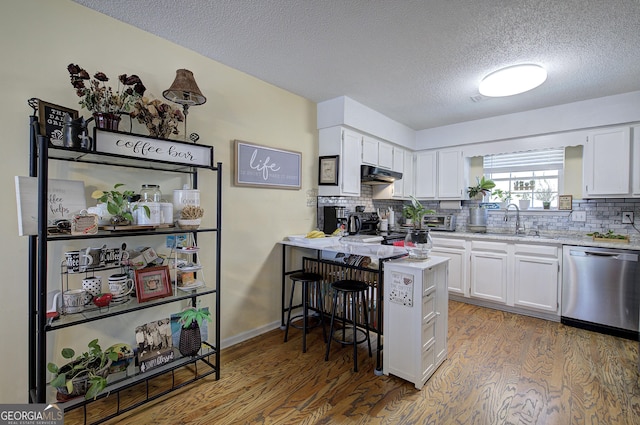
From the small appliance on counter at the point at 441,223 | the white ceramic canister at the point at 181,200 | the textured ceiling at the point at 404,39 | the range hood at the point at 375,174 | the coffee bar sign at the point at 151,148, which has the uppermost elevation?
the textured ceiling at the point at 404,39

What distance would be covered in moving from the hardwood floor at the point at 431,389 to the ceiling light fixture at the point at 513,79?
237 cm

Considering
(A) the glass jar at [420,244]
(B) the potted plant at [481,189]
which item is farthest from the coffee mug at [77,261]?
(B) the potted plant at [481,189]

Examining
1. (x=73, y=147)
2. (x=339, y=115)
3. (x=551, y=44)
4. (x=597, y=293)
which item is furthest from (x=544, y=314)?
(x=73, y=147)

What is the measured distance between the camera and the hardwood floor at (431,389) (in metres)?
1.75

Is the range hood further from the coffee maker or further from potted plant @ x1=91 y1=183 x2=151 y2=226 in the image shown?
potted plant @ x1=91 y1=183 x2=151 y2=226

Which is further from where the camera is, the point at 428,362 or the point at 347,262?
the point at 347,262

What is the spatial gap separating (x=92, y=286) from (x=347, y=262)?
1.86 meters

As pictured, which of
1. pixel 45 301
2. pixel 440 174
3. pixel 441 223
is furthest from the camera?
pixel 441 223

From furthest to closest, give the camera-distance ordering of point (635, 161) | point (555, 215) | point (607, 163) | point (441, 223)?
point (441, 223) < point (555, 215) < point (607, 163) < point (635, 161)

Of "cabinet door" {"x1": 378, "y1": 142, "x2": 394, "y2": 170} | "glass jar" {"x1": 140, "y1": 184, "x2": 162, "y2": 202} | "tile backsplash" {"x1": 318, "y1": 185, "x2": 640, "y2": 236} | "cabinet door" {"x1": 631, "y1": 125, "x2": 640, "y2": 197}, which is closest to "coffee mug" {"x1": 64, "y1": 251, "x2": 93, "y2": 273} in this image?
"glass jar" {"x1": 140, "y1": 184, "x2": 162, "y2": 202}

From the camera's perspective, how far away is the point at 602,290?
2.95 m

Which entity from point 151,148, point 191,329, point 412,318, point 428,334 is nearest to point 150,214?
point 151,148

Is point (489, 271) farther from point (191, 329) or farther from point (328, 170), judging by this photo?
point (191, 329)

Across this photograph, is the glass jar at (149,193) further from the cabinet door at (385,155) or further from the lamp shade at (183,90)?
the cabinet door at (385,155)
